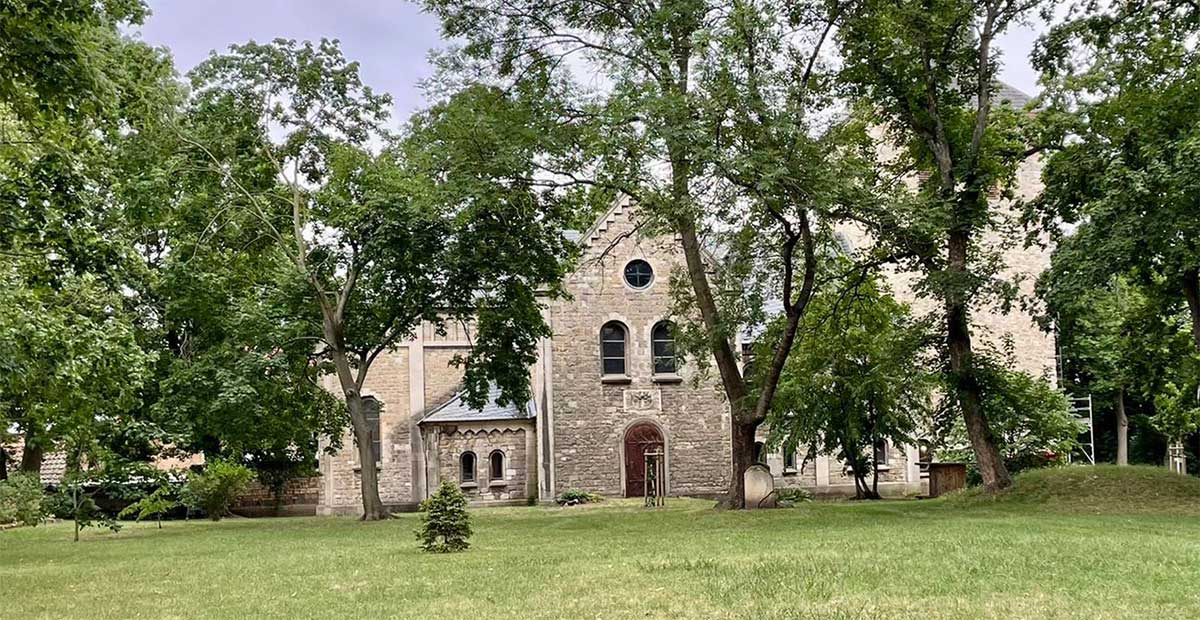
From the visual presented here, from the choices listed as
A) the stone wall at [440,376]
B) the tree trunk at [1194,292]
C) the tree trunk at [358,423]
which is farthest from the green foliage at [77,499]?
the tree trunk at [1194,292]

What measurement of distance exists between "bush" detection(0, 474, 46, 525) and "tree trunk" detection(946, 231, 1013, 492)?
2085 centimetres

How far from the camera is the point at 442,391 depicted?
4247cm

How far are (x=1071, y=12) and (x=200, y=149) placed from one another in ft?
64.9

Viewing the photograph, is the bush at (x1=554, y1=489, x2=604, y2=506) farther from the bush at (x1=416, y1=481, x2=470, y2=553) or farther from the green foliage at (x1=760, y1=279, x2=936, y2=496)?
the bush at (x1=416, y1=481, x2=470, y2=553)

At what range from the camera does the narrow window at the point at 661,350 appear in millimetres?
38875

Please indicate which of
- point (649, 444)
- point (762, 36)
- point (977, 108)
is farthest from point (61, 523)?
point (977, 108)

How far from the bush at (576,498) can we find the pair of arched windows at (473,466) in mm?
3141

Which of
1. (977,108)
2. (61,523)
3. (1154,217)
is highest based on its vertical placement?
(977,108)

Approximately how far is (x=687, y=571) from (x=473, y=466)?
2897 cm

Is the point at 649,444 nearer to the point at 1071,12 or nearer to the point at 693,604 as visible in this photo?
the point at 1071,12

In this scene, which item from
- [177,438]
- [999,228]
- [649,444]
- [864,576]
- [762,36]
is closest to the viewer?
[864,576]

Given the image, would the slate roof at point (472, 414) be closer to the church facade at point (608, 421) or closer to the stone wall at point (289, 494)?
the church facade at point (608, 421)

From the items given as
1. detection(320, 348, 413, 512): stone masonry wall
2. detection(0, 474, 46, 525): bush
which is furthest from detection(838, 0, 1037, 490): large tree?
detection(320, 348, 413, 512): stone masonry wall

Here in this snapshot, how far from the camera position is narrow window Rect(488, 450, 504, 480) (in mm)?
39812
